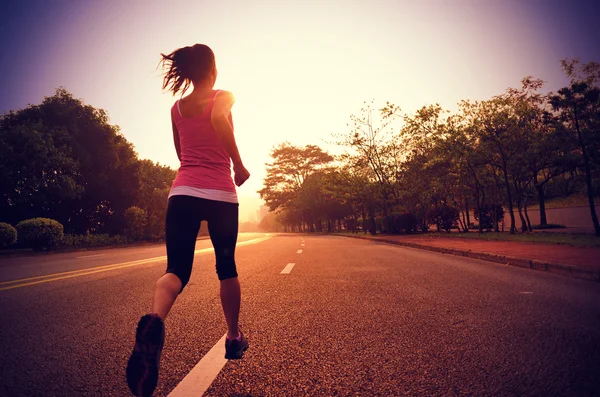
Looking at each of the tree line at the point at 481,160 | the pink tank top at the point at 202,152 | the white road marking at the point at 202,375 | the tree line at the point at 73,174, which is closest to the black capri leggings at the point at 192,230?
the pink tank top at the point at 202,152

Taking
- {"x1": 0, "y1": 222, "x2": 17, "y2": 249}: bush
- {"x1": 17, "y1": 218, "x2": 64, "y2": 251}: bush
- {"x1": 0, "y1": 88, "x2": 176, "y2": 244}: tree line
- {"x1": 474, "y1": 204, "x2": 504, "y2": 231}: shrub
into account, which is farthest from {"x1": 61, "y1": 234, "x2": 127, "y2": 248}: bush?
{"x1": 474, "y1": 204, "x2": 504, "y2": 231}: shrub

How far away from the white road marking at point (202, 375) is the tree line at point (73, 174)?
2443 centimetres

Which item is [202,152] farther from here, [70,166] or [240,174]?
[70,166]

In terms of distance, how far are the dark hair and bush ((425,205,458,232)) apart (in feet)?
83.2

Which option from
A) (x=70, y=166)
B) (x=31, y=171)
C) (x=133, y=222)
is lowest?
(x=133, y=222)

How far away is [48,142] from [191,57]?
25532 mm

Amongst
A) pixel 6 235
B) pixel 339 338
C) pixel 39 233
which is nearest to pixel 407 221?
pixel 39 233

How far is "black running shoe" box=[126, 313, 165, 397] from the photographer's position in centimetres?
168

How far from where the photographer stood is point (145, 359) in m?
1.73

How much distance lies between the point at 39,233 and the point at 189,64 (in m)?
20.5

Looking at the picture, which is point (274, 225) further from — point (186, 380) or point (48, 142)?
point (186, 380)

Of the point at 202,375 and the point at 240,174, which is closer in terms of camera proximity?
the point at 202,375

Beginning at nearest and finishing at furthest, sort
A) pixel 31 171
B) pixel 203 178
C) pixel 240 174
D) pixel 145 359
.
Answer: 1. pixel 145 359
2. pixel 203 178
3. pixel 240 174
4. pixel 31 171

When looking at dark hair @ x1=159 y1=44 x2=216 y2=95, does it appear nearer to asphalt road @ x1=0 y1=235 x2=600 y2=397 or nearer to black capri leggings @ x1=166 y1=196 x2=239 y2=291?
black capri leggings @ x1=166 y1=196 x2=239 y2=291
